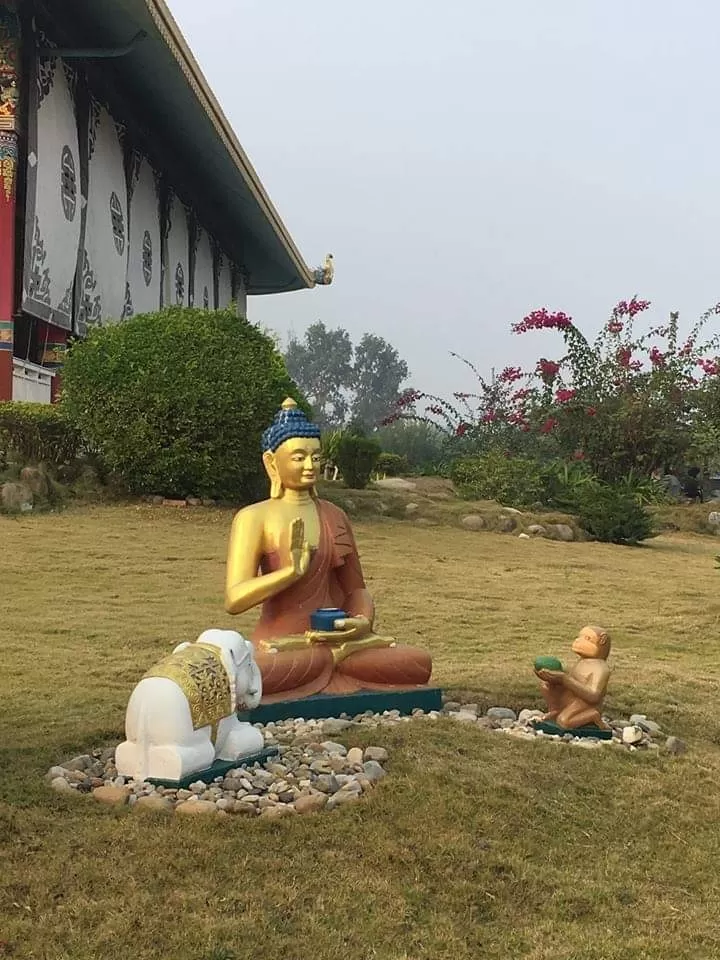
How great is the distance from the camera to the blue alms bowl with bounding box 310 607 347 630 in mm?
4535

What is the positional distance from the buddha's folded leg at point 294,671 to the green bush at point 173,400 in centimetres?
657

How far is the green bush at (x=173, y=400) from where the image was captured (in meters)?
10.8

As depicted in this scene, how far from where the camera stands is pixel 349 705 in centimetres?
450

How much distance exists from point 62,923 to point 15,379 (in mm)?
10430

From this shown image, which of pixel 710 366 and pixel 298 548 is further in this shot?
pixel 710 366

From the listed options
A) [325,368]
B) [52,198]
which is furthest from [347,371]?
[52,198]

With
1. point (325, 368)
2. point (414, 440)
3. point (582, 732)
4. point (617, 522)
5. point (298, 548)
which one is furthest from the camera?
point (325, 368)

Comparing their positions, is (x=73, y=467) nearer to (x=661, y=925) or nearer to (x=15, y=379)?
(x=15, y=379)

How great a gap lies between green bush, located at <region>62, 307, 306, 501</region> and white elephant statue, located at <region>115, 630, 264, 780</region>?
717cm

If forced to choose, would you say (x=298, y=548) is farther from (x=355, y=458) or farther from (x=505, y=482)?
(x=505, y=482)

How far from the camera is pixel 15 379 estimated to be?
12.2m

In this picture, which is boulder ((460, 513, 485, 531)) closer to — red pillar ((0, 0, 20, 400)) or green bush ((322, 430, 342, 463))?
green bush ((322, 430, 342, 463))

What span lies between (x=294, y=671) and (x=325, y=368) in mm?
49319

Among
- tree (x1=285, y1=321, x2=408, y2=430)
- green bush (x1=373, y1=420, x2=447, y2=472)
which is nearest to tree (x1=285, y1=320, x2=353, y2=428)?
tree (x1=285, y1=321, x2=408, y2=430)
